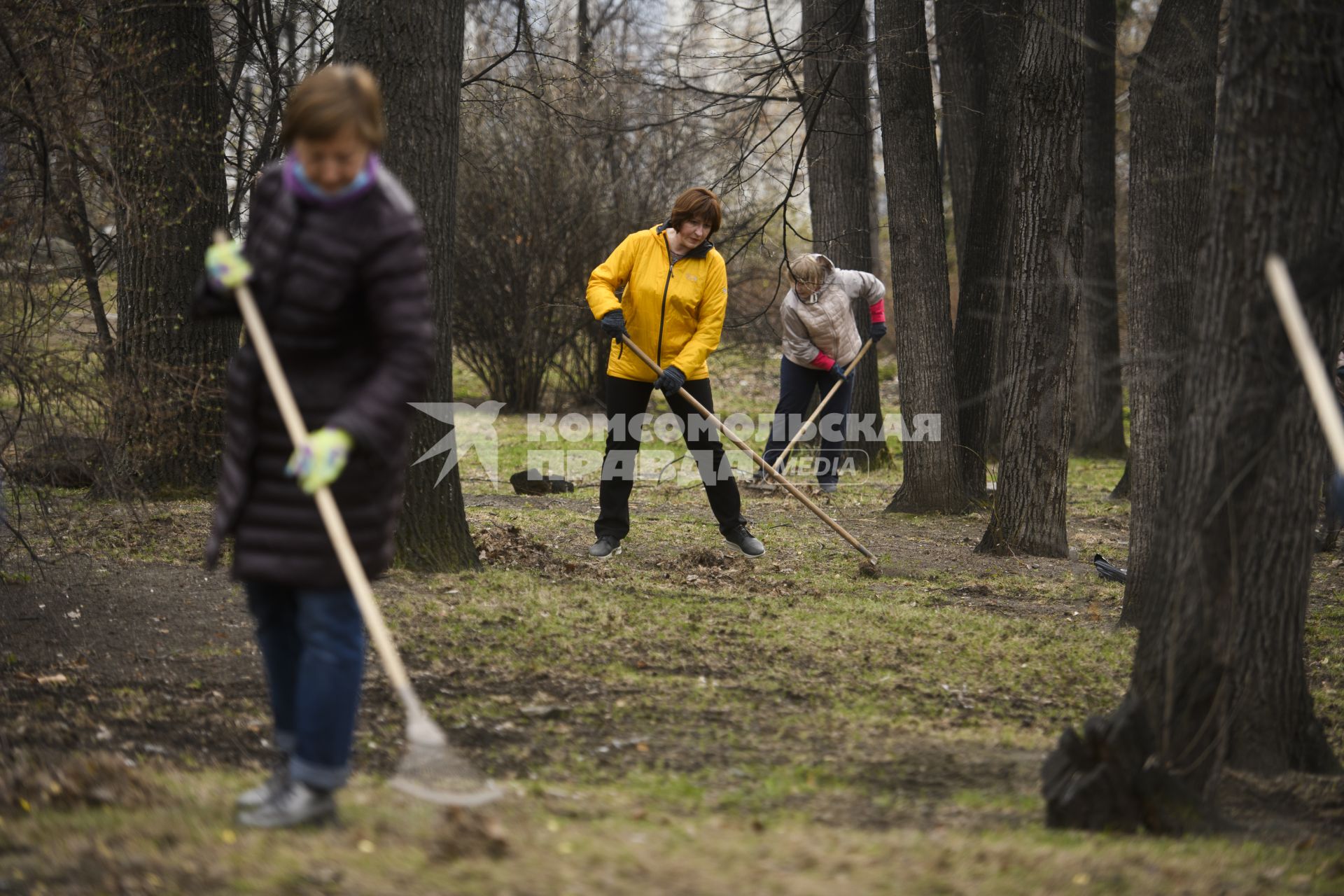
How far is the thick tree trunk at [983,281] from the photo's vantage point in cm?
990

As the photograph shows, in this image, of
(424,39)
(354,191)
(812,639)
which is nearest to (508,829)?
(354,191)

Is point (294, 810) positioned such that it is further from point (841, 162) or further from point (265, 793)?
point (841, 162)

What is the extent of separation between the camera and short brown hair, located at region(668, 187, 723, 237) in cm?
695

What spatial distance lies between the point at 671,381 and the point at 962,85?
7264mm

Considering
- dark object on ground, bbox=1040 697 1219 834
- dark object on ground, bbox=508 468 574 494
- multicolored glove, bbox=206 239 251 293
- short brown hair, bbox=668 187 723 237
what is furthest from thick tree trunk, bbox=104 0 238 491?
dark object on ground, bbox=1040 697 1219 834

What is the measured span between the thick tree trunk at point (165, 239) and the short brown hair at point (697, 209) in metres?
2.43

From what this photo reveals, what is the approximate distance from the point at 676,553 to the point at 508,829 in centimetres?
465

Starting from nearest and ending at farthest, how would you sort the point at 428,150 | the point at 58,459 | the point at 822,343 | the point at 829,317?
the point at 58,459
the point at 428,150
the point at 829,317
the point at 822,343

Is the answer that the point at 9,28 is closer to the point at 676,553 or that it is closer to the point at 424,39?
the point at 424,39

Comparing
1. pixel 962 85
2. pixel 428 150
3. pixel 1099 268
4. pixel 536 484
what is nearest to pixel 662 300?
pixel 428 150

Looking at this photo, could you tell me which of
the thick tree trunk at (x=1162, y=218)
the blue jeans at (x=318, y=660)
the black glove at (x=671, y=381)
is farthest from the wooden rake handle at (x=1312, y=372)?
the black glove at (x=671, y=381)

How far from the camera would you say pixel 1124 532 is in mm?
9789

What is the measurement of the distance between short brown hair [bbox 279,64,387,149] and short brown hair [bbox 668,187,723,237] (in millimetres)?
4075

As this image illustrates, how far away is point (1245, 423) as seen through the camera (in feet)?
11.9
